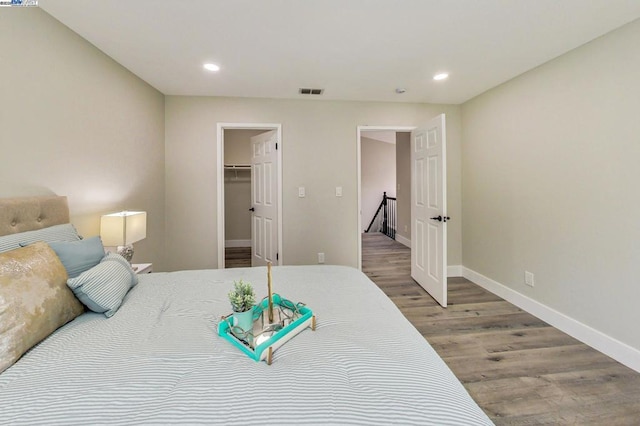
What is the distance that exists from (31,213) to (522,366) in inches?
129

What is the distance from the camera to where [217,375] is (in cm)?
82

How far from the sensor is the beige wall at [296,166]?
314cm

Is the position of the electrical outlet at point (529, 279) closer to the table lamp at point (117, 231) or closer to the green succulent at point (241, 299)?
the green succulent at point (241, 299)

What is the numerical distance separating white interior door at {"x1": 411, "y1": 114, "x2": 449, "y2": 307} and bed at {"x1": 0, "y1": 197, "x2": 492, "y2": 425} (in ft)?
5.89

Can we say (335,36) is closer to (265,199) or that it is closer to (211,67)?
(211,67)

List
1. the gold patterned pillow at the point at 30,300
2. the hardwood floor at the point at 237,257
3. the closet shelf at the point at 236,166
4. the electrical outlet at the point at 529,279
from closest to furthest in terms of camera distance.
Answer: the gold patterned pillow at the point at 30,300
the electrical outlet at the point at 529,279
the hardwood floor at the point at 237,257
the closet shelf at the point at 236,166

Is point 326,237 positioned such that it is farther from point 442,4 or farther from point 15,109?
point 15,109

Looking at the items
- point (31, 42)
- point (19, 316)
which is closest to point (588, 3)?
point (19, 316)

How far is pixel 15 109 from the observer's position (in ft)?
4.97

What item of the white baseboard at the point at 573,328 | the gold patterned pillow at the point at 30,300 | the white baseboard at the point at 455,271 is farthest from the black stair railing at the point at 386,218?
the gold patterned pillow at the point at 30,300

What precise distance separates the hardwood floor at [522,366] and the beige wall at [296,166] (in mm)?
1352

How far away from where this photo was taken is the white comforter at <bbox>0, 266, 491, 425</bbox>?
2.24ft

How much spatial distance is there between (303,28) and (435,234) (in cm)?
236

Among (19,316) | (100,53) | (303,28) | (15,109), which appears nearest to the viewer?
(19,316)
